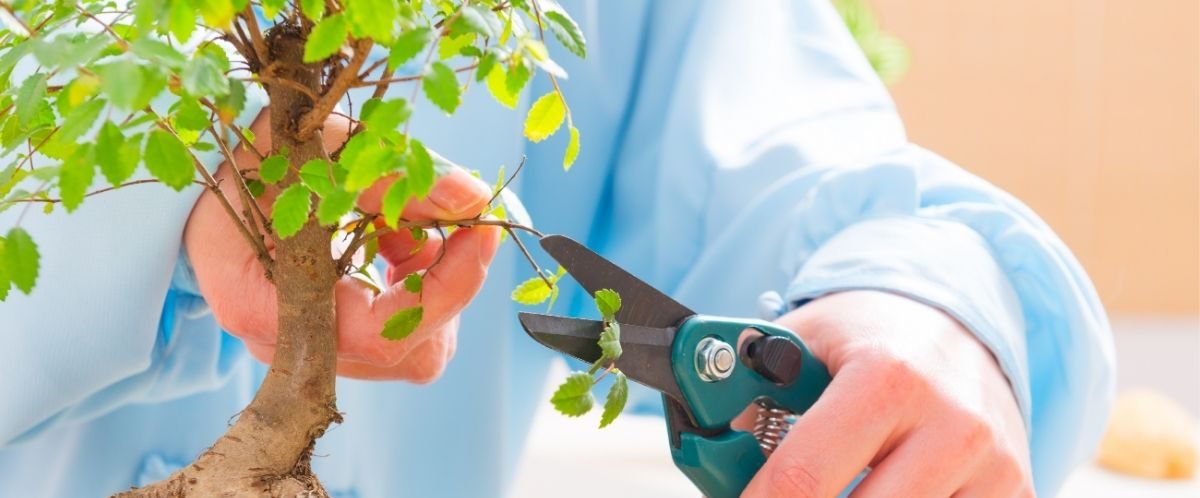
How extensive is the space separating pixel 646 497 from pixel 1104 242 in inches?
88.5

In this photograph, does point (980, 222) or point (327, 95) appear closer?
point (327, 95)

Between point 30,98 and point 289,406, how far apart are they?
0.16m

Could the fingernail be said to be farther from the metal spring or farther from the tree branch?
the metal spring

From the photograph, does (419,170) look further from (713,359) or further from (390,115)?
(713,359)

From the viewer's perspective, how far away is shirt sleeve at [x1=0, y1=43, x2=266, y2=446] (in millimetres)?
508

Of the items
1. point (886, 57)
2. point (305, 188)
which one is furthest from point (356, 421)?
point (886, 57)

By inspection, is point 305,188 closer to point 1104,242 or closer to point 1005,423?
point 1005,423

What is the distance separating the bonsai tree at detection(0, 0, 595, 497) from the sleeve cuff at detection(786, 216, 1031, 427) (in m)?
0.20

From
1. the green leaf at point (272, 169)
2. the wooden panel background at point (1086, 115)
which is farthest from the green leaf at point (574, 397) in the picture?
the wooden panel background at point (1086, 115)

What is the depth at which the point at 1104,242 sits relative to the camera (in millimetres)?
2797

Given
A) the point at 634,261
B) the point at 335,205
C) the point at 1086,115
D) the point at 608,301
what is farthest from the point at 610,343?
the point at 1086,115

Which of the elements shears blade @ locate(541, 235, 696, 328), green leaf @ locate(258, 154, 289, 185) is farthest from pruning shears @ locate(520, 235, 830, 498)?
green leaf @ locate(258, 154, 289, 185)

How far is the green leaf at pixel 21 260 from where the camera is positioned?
0.30 meters

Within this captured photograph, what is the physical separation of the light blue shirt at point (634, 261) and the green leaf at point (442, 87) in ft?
0.88
